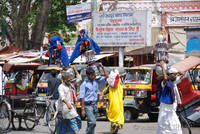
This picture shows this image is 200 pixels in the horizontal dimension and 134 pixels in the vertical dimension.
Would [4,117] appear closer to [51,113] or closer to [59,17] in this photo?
[51,113]

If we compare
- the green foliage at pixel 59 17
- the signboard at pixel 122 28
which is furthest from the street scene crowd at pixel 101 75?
the green foliage at pixel 59 17

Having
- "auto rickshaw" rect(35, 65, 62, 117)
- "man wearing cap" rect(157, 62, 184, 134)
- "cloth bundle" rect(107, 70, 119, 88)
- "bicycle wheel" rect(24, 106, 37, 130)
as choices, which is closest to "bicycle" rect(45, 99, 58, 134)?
"bicycle wheel" rect(24, 106, 37, 130)

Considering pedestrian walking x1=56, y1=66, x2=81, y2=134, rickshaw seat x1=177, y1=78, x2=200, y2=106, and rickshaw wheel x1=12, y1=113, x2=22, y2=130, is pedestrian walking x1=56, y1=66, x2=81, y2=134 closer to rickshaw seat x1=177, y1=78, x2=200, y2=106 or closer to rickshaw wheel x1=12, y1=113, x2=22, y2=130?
rickshaw wheel x1=12, y1=113, x2=22, y2=130

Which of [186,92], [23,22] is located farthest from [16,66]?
[23,22]

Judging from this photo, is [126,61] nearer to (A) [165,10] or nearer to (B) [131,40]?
(A) [165,10]

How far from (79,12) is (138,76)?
25.9 ft

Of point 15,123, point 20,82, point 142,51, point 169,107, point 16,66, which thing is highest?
point 16,66

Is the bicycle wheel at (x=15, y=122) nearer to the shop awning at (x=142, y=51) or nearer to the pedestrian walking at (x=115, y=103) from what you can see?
the pedestrian walking at (x=115, y=103)

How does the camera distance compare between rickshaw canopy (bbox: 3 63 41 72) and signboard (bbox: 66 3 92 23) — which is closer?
rickshaw canopy (bbox: 3 63 41 72)

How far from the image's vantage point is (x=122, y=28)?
20312mm

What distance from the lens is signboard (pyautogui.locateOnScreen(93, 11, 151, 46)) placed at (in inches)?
781

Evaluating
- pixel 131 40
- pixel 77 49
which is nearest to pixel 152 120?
pixel 131 40

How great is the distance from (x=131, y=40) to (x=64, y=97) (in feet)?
37.2

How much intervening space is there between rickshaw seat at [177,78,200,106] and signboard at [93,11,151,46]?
678 cm
